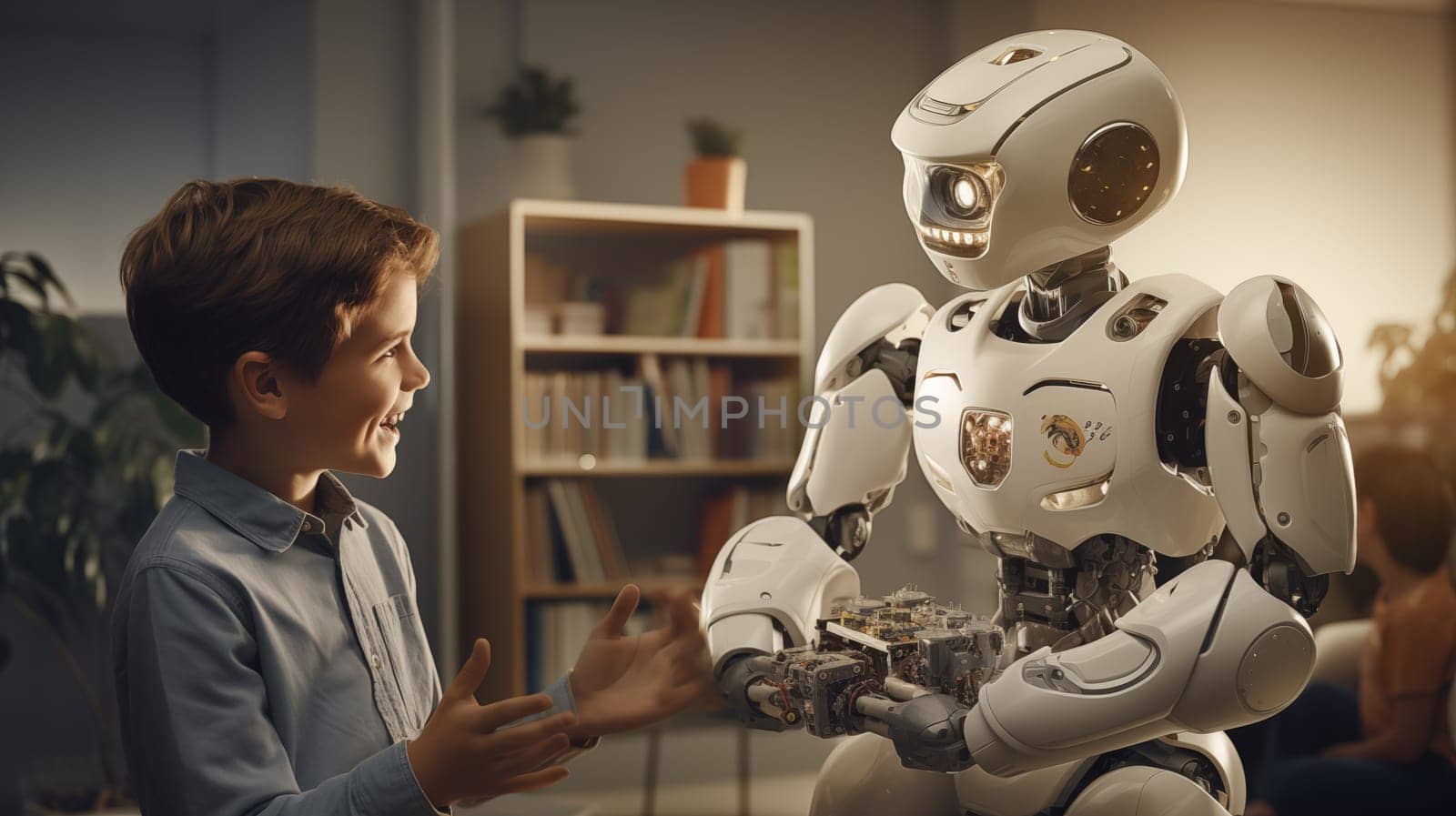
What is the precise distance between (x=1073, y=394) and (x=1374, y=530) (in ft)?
5.29

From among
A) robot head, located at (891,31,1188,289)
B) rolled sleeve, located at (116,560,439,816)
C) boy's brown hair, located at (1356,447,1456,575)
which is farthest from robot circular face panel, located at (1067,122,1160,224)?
boy's brown hair, located at (1356,447,1456,575)

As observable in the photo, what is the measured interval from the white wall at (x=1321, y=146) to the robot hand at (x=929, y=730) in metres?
1.12

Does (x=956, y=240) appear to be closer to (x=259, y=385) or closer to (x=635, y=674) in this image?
(x=635, y=674)

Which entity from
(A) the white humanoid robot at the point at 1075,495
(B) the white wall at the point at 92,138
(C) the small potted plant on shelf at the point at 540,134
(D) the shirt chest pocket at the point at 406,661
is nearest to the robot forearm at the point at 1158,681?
(A) the white humanoid robot at the point at 1075,495

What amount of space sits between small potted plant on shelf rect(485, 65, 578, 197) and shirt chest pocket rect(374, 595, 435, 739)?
5.81 feet

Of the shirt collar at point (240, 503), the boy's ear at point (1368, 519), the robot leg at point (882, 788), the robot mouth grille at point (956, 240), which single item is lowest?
the robot leg at point (882, 788)

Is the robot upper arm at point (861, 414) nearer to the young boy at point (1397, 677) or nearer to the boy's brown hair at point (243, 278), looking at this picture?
the boy's brown hair at point (243, 278)

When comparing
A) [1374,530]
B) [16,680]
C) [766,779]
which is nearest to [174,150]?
[16,680]

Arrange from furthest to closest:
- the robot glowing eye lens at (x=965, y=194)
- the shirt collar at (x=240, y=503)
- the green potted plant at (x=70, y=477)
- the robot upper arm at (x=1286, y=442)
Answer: the green potted plant at (x=70, y=477) → the robot glowing eye lens at (x=965, y=194) → the robot upper arm at (x=1286, y=442) → the shirt collar at (x=240, y=503)

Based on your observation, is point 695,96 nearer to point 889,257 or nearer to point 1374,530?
point 889,257

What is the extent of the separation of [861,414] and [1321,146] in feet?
5.02

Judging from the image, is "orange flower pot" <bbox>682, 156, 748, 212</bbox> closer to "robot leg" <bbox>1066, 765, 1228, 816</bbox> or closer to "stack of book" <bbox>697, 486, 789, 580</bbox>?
"stack of book" <bbox>697, 486, 789, 580</bbox>

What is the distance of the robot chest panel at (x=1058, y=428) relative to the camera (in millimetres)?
1154

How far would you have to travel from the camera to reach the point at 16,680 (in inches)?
103
